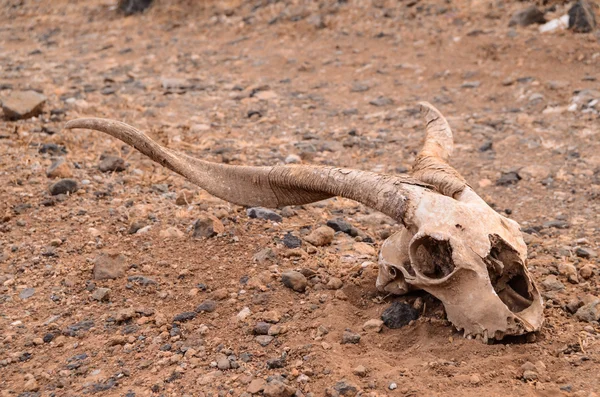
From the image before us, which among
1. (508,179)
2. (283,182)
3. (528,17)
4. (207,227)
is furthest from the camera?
(528,17)

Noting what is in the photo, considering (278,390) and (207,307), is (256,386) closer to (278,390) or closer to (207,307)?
(278,390)

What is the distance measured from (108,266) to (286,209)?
1431mm

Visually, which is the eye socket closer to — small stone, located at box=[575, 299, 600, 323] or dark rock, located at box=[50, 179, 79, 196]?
small stone, located at box=[575, 299, 600, 323]

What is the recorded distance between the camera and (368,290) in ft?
13.6

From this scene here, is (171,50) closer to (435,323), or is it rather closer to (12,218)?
(12,218)

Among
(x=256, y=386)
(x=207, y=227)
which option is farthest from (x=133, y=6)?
(x=256, y=386)

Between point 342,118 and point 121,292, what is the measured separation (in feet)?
14.1

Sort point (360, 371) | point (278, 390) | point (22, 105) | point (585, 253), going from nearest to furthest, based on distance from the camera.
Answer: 1. point (278, 390)
2. point (360, 371)
3. point (585, 253)
4. point (22, 105)

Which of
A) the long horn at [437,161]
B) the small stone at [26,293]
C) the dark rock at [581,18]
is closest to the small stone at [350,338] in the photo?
the long horn at [437,161]

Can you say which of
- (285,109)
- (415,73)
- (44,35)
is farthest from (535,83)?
(44,35)

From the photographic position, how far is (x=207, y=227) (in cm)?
488

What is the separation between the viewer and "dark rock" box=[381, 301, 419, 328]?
379cm

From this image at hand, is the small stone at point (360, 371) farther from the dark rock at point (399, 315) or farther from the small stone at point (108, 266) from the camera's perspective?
the small stone at point (108, 266)

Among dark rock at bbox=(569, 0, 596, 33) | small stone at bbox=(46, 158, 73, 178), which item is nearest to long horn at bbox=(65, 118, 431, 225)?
small stone at bbox=(46, 158, 73, 178)
